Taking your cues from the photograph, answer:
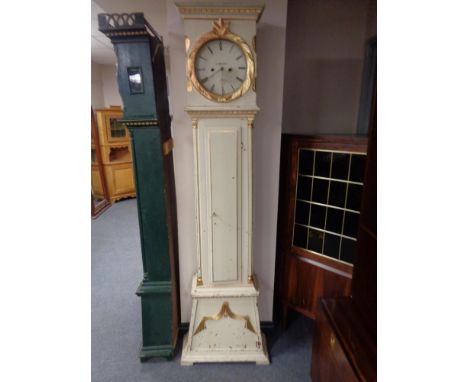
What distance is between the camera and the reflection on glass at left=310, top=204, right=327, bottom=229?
177 centimetres

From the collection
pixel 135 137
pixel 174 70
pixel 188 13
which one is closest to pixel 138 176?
pixel 135 137

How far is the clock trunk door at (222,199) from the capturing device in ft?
4.86

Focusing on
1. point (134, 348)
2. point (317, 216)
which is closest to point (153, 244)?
point (134, 348)

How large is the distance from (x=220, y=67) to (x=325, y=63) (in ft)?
3.58

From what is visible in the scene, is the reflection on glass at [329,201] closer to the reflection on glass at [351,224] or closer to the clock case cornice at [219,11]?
the reflection on glass at [351,224]

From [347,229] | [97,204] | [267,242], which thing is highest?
[347,229]

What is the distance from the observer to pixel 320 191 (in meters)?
1.75

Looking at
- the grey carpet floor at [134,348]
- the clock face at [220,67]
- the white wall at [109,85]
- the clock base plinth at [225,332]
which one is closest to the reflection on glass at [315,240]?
the clock base plinth at [225,332]

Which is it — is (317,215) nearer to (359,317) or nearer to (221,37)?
(359,317)

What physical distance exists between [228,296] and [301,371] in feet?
2.13

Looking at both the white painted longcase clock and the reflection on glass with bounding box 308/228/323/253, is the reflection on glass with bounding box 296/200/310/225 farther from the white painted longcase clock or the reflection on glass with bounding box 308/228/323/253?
the white painted longcase clock

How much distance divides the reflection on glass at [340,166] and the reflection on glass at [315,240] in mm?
389

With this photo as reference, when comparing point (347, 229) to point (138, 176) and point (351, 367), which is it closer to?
point (351, 367)

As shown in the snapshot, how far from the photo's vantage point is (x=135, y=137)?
156cm
